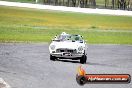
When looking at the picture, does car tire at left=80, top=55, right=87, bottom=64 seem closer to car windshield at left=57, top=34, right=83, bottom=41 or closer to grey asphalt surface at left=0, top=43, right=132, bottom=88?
grey asphalt surface at left=0, top=43, right=132, bottom=88

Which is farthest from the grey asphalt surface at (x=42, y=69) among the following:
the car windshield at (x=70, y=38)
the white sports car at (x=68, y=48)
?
the car windshield at (x=70, y=38)

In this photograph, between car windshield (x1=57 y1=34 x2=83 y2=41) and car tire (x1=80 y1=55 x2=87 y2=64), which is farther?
car tire (x1=80 y1=55 x2=87 y2=64)

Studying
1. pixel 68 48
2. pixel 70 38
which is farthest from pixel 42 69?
pixel 70 38

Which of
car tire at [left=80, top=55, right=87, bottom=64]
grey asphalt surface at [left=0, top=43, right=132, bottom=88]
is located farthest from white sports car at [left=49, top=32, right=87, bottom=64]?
grey asphalt surface at [left=0, top=43, right=132, bottom=88]

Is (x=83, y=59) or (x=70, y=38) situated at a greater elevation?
(x=70, y=38)

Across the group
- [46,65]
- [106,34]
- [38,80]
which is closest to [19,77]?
[38,80]

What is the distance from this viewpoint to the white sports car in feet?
56.8

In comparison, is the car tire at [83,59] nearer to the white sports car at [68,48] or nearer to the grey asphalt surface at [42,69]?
the white sports car at [68,48]

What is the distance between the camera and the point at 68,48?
1755 centimetres

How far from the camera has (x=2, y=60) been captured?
71.6 ft

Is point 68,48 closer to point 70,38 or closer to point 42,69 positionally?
point 70,38

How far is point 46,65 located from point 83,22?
3103 cm

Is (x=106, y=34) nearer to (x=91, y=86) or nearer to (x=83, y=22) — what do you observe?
(x=83, y=22)

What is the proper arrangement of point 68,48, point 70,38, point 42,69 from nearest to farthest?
point 68,48 < point 70,38 < point 42,69
